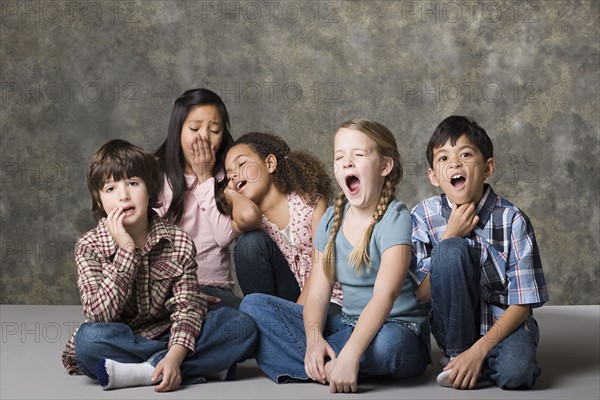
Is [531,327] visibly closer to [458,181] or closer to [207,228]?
[458,181]

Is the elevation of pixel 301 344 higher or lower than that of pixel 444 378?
higher

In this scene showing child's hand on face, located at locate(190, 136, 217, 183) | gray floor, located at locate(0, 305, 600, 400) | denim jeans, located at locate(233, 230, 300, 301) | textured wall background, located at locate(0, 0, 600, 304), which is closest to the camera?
gray floor, located at locate(0, 305, 600, 400)

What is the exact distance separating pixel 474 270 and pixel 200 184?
0.98m

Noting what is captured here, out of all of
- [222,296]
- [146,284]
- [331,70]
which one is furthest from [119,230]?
[331,70]

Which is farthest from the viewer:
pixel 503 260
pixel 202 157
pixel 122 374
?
pixel 202 157

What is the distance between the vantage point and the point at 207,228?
9.41 ft

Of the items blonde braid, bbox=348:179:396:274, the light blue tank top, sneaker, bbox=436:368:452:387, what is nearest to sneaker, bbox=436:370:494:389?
sneaker, bbox=436:368:452:387

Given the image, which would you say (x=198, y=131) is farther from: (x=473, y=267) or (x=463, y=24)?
(x=463, y=24)

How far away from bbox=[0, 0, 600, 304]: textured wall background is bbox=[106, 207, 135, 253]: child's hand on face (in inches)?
67.0

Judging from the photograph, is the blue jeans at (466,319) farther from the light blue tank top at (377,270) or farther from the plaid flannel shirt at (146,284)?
the plaid flannel shirt at (146,284)

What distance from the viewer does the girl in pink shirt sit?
9.32ft

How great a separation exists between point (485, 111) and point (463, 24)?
1.31 ft

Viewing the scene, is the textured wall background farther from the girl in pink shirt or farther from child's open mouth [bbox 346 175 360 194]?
child's open mouth [bbox 346 175 360 194]

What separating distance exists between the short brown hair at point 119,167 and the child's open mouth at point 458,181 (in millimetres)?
821
